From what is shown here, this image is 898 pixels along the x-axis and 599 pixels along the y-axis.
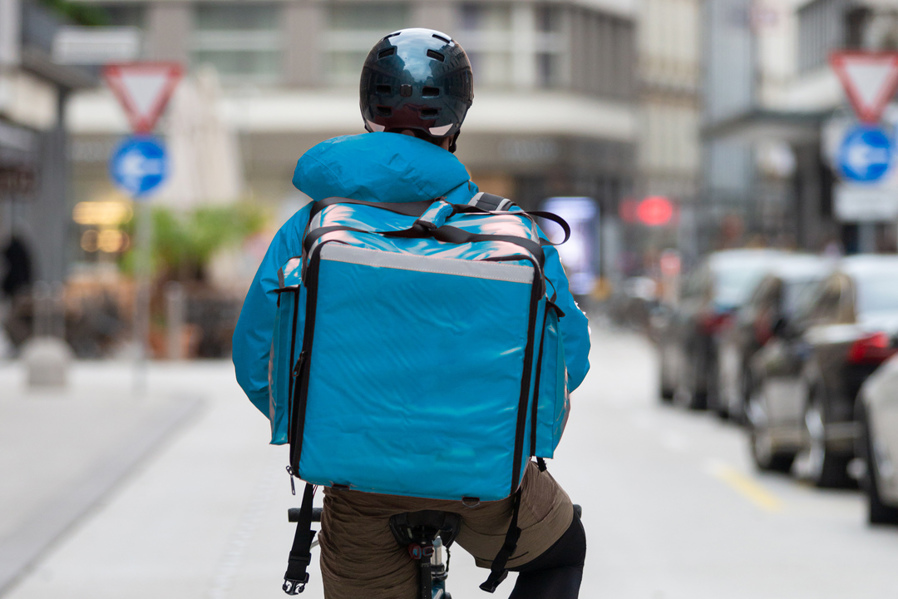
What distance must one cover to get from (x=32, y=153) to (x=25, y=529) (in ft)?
46.6

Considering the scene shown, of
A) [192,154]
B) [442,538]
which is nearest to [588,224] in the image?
[192,154]

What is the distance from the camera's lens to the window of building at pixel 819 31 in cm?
3663

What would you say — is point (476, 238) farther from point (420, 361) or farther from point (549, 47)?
point (549, 47)

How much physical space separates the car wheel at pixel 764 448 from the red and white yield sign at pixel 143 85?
24.2 feet

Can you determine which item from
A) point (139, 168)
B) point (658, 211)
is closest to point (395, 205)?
point (139, 168)

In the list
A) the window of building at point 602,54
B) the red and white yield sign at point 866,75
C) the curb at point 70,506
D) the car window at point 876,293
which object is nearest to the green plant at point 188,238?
the curb at point 70,506

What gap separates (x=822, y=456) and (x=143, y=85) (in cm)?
892

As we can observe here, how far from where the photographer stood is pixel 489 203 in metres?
3.41

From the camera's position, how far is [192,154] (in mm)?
29359

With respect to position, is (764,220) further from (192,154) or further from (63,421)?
(63,421)

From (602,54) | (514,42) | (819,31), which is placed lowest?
(819,31)

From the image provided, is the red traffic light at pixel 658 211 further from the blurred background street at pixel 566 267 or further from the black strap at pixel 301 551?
the black strap at pixel 301 551

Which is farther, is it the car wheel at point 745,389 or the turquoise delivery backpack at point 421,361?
the car wheel at point 745,389

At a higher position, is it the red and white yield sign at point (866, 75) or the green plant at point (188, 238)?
the red and white yield sign at point (866, 75)
